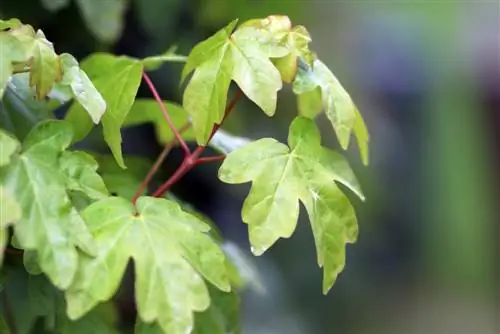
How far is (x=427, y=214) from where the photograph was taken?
2088mm

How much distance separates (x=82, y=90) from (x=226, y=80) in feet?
0.40

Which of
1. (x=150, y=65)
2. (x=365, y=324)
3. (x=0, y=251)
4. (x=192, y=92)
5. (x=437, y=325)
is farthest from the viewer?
(x=437, y=325)

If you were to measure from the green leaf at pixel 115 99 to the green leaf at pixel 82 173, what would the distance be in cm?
5

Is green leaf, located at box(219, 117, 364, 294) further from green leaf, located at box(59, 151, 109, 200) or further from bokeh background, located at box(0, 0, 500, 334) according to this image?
bokeh background, located at box(0, 0, 500, 334)

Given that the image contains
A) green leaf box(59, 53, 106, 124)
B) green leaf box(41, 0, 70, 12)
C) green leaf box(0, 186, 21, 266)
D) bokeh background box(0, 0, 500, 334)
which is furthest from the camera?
bokeh background box(0, 0, 500, 334)

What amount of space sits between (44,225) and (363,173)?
1.20 metres

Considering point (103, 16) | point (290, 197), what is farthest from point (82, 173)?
point (103, 16)

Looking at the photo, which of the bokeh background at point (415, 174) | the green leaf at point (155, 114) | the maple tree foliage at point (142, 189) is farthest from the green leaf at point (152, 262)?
the bokeh background at point (415, 174)

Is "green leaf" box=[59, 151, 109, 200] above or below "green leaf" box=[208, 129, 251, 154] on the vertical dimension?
above

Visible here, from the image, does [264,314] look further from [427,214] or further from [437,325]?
[437,325]

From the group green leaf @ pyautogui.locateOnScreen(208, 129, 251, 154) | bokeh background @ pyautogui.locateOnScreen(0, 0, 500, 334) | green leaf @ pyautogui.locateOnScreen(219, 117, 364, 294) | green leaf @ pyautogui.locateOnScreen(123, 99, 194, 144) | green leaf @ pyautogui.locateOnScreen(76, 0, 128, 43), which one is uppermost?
green leaf @ pyautogui.locateOnScreen(219, 117, 364, 294)

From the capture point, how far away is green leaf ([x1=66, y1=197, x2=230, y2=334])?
49 cm

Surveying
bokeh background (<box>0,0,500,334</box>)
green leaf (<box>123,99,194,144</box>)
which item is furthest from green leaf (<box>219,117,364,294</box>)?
bokeh background (<box>0,0,500,334</box>)

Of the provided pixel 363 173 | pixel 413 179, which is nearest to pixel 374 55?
pixel 413 179
